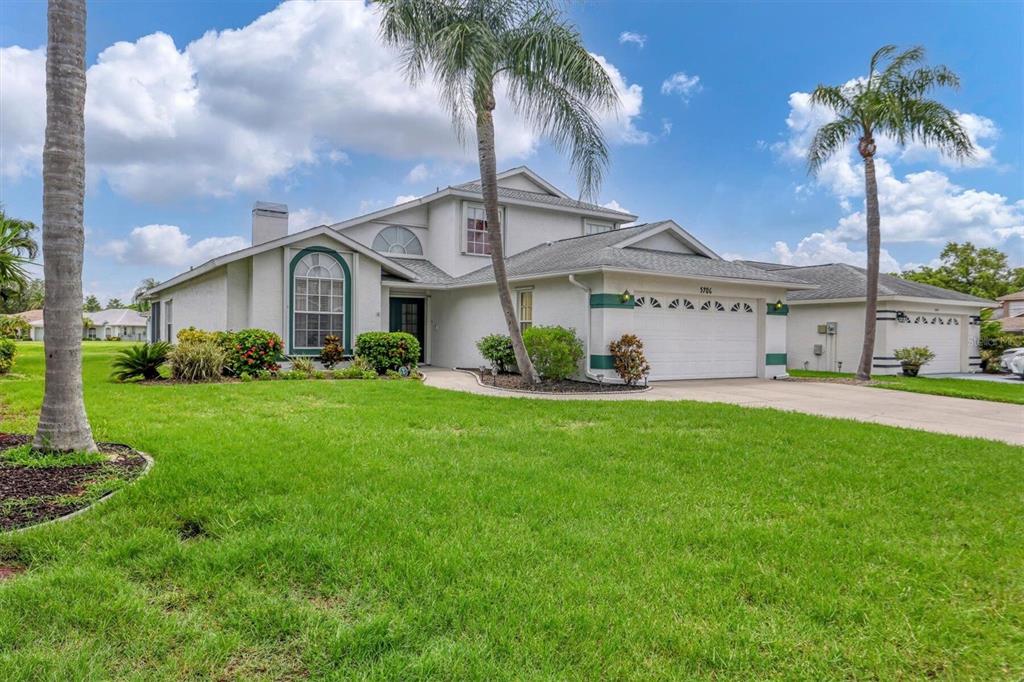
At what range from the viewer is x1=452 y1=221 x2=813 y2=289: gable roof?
43.7ft

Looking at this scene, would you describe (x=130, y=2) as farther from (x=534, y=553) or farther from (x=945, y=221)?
(x=945, y=221)

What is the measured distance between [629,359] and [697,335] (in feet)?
10.4

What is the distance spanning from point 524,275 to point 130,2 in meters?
9.51

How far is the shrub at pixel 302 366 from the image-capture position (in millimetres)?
13403

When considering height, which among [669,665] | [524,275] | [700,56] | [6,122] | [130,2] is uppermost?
[700,56]

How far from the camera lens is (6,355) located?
561 inches

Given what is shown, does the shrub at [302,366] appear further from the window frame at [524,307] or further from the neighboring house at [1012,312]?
the neighboring house at [1012,312]

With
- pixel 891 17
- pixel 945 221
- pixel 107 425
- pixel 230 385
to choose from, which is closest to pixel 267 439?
pixel 107 425

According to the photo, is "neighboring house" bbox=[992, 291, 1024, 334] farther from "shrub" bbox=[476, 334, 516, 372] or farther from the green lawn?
the green lawn

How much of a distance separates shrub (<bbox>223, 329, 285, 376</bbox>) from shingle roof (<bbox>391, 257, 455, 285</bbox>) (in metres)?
5.09

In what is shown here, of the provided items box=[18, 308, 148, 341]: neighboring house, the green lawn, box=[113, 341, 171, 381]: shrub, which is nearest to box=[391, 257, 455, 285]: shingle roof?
box=[113, 341, 171, 381]: shrub

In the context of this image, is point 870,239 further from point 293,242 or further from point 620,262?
point 293,242

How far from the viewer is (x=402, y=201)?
1955cm

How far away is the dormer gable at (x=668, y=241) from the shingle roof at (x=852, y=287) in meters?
5.26
